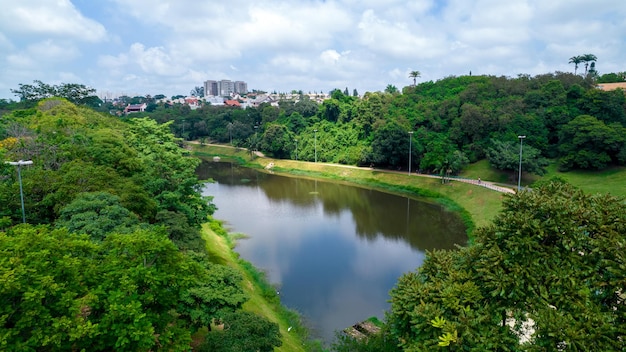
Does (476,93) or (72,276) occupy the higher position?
(476,93)

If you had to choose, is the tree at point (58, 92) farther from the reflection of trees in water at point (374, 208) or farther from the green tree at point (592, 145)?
the green tree at point (592, 145)

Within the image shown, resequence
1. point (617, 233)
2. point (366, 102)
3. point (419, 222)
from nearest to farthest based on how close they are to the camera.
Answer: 1. point (617, 233)
2. point (419, 222)
3. point (366, 102)

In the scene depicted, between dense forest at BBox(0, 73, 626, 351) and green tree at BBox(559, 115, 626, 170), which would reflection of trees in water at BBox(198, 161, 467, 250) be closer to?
green tree at BBox(559, 115, 626, 170)

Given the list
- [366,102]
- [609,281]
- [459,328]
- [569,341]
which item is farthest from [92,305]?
[366,102]

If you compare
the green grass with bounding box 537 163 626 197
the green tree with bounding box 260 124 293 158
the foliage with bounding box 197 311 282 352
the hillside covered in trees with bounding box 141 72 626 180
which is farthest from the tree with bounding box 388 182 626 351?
the green tree with bounding box 260 124 293 158

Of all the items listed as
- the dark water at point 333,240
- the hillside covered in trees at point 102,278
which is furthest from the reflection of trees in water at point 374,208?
the hillside covered in trees at point 102,278

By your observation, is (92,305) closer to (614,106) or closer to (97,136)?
(97,136)
